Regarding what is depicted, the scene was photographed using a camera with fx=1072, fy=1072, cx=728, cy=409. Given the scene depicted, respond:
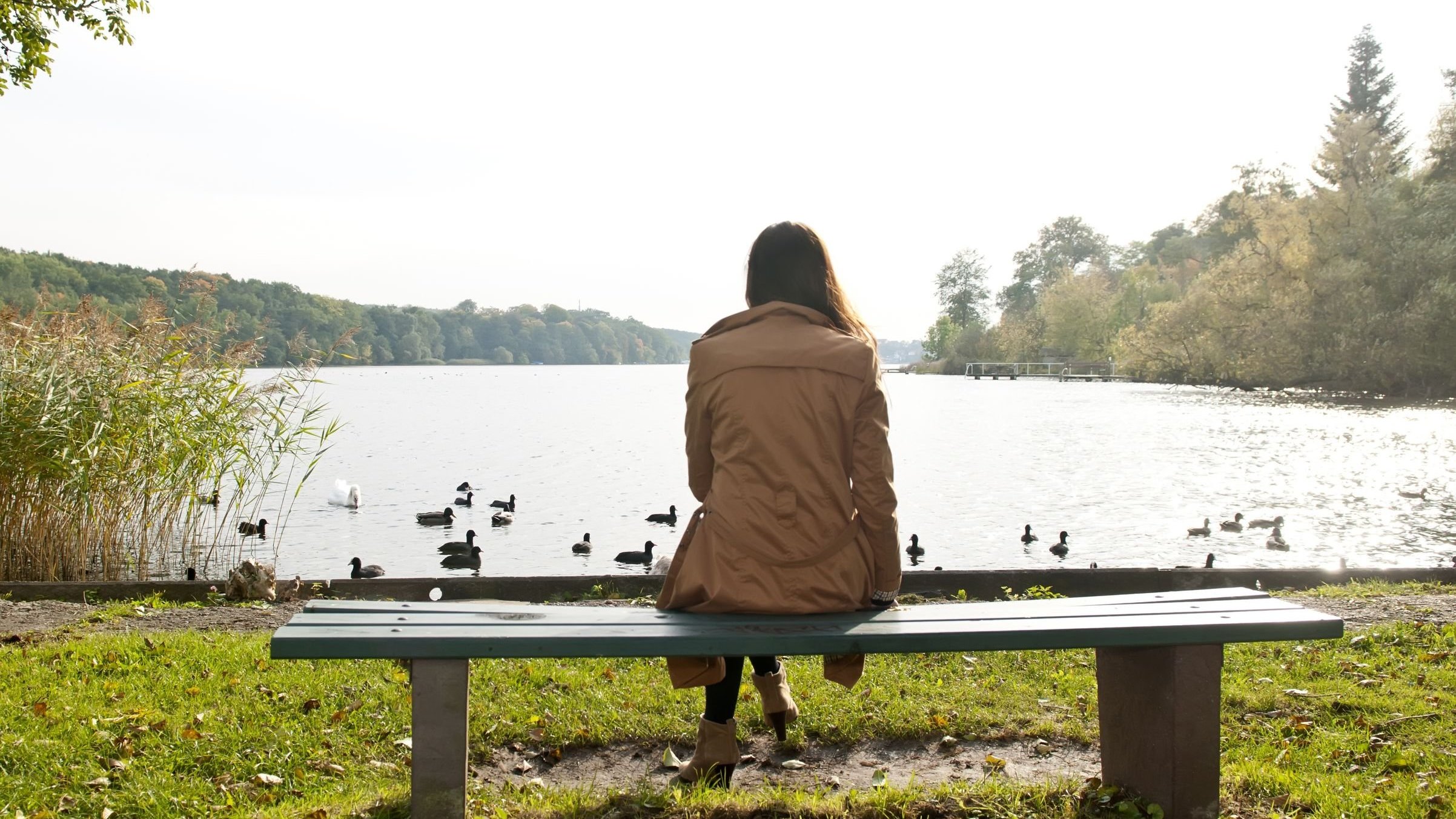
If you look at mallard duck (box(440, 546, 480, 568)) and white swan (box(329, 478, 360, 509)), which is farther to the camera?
white swan (box(329, 478, 360, 509))

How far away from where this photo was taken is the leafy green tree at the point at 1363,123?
46.4 metres

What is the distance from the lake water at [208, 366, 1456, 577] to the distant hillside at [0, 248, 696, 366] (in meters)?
3.01

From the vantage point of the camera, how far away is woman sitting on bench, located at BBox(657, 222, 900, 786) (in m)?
3.27

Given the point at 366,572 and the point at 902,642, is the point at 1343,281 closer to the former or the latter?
the point at 366,572

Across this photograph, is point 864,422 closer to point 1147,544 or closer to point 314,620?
point 314,620

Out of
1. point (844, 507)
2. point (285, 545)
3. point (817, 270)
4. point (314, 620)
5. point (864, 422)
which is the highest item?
point (817, 270)

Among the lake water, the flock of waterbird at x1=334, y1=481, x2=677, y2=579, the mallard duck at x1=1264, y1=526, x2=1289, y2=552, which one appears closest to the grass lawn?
the flock of waterbird at x1=334, y1=481, x2=677, y2=579

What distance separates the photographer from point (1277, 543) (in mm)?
14023

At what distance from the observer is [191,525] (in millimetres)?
10352

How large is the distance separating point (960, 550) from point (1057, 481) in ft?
29.6

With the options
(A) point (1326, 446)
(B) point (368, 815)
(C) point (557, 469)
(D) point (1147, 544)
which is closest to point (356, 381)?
(C) point (557, 469)

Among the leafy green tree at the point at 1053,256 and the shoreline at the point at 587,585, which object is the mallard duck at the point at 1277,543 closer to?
the shoreline at the point at 587,585

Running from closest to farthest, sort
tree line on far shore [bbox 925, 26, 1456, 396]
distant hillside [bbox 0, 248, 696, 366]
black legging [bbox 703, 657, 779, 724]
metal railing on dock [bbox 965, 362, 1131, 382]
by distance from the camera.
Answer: black legging [bbox 703, 657, 779, 724]
distant hillside [bbox 0, 248, 696, 366]
tree line on far shore [bbox 925, 26, 1456, 396]
metal railing on dock [bbox 965, 362, 1131, 382]

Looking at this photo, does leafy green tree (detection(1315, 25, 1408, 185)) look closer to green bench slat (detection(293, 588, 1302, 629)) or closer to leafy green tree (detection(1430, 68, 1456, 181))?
leafy green tree (detection(1430, 68, 1456, 181))
